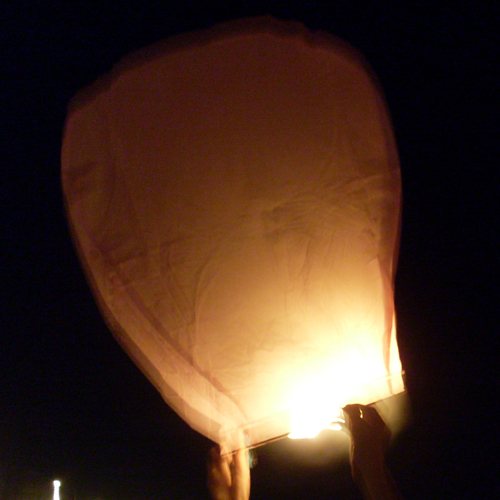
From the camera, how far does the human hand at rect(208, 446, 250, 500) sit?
0.80 m

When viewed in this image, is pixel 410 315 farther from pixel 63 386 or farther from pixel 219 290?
pixel 63 386

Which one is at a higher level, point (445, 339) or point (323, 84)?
point (323, 84)

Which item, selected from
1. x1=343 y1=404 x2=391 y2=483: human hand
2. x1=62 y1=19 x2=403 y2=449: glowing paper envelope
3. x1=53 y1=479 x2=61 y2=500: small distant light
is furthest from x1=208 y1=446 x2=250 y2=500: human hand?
x1=53 y1=479 x2=61 y2=500: small distant light

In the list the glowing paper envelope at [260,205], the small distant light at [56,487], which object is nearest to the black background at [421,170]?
the glowing paper envelope at [260,205]

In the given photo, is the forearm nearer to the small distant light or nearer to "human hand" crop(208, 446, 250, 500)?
"human hand" crop(208, 446, 250, 500)

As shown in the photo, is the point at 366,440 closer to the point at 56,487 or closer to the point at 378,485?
the point at 378,485

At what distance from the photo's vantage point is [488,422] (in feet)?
2.44

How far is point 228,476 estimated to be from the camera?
816 millimetres

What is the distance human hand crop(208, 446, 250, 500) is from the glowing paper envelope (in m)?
0.15

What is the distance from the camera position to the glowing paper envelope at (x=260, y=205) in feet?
1.98

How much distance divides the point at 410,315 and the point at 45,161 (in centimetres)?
84

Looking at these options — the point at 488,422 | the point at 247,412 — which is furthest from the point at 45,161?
the point at 488,422

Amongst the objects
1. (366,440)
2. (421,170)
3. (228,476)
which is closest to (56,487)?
(228,476)

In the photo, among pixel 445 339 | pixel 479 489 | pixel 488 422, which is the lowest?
pixel 479 489
